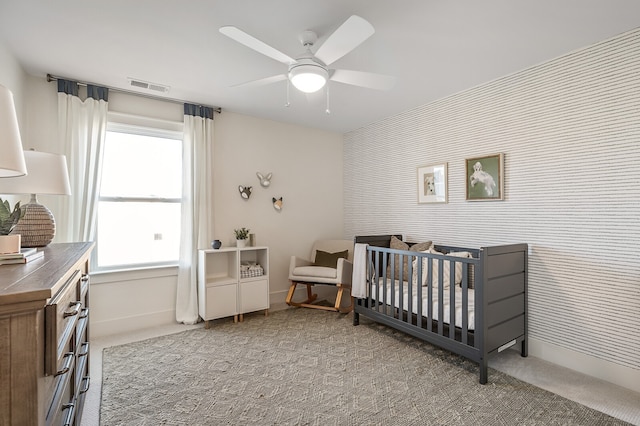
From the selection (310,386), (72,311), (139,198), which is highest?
(139,198)

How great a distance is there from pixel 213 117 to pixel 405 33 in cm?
246

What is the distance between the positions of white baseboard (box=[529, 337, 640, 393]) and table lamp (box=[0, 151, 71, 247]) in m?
3.65

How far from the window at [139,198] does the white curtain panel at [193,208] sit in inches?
5.7

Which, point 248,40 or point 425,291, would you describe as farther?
point 425,291

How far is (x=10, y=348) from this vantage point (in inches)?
30.3

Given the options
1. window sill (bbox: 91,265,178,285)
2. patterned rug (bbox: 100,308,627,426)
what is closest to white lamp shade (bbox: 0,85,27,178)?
patterned rug (bbox: 100,308,627,426)

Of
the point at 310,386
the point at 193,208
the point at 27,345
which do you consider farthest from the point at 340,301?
the point at 27,345

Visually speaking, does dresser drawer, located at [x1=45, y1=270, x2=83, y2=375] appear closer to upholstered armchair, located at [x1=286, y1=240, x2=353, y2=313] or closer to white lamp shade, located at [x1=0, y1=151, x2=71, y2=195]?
white lamp shade, located at [x1=0, y1=151, x2=71, y2=195]

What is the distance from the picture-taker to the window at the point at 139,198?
3264mm

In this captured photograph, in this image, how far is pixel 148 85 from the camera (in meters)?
3.08

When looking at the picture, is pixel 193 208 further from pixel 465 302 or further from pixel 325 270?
pixel 465 302

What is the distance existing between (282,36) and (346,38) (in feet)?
2.12

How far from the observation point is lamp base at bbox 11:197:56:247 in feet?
5.50

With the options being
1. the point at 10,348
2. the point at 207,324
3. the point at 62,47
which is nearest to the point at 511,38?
the point at 10,348
